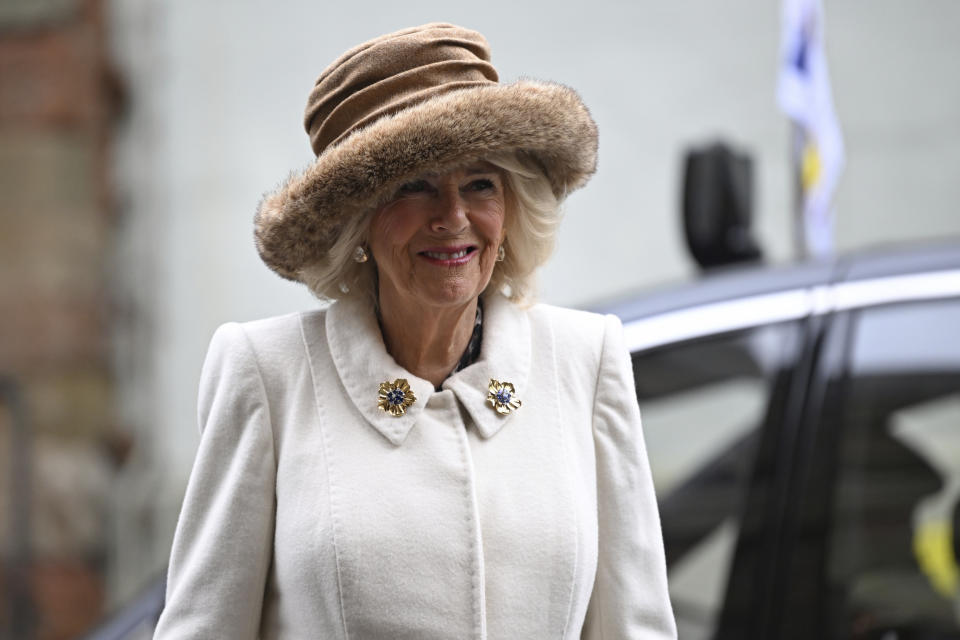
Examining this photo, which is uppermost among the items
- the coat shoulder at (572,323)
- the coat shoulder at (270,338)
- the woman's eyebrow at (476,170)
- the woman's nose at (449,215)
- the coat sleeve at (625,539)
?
the woman's eyebrow at (476,170)

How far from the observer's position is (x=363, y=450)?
5.42 feet

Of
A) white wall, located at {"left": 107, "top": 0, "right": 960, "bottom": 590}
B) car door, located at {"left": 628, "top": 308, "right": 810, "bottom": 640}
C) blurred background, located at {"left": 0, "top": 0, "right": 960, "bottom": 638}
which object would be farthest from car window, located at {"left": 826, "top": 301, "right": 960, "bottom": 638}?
→ blurred background, located at {"left": 0, "top": 0, "right": 960, "bottom": 638}

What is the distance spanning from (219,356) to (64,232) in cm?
459

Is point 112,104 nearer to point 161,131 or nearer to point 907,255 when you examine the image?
point 161,131

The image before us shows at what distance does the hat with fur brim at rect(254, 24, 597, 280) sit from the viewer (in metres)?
1.50

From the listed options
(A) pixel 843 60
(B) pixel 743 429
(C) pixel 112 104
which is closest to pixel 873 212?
(A) pixel 843 60

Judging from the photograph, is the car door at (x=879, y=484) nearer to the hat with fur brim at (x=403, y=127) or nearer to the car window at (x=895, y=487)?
the car window at (x=895, y=487)

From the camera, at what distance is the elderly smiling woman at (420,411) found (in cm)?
156

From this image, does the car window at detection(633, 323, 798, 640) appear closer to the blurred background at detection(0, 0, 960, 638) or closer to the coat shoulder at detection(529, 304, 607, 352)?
the coat shoulder at detection(529, 304, 607, 352)

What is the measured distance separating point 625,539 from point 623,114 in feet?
14.1

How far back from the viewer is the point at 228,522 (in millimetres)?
1646

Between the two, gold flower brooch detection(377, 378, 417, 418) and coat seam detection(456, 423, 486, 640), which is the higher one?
gold flower brooch detection(377, 378, 417, 418)

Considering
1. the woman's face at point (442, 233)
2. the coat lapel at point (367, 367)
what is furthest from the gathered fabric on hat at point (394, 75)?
the coat lapel at point (367, 367)

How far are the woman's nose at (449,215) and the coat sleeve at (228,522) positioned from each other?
32 cm
